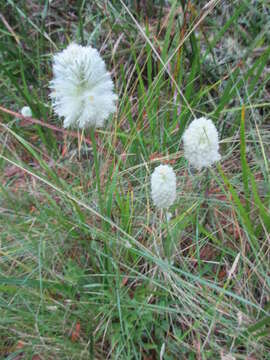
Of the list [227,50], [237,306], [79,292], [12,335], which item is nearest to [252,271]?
[237,306]

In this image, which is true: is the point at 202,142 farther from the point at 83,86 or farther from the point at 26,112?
the point at 26,112

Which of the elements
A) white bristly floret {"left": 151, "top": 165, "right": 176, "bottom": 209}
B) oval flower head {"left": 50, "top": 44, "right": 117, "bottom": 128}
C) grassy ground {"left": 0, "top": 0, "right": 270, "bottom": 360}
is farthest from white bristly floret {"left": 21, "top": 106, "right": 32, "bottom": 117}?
white bristly floret {"left": 151, "top": 165, "right": 176, "bottom": 209}

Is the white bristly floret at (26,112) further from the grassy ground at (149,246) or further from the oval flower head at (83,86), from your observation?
the oval flower head at (83,86)

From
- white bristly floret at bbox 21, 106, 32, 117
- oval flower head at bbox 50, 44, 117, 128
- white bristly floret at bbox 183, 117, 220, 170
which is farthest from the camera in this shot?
white bristly floret at bbox 21, 106, 32, 117

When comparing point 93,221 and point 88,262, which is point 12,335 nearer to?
point 88,262

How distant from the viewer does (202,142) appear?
1.14 meters

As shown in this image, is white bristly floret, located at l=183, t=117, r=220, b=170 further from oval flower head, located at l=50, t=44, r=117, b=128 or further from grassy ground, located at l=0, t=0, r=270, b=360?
oval flower head, located at l=50, t=44, r=117, b=128

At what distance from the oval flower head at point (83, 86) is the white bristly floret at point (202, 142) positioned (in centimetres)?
26

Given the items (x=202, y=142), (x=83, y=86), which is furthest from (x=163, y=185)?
(x=83, y=86)

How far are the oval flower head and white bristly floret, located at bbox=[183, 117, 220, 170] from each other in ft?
0.86

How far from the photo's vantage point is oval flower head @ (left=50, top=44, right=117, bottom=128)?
1.00 metres

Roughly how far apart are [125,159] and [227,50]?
771mm

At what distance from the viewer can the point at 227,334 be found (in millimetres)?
1144

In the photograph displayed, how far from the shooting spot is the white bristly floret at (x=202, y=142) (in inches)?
44.7
